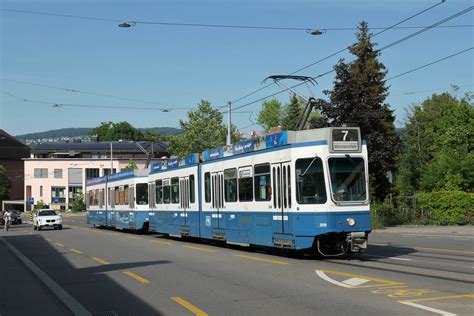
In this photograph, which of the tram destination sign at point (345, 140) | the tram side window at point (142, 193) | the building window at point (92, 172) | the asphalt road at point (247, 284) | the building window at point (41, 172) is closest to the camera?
the asphalt road at point (247, 284)

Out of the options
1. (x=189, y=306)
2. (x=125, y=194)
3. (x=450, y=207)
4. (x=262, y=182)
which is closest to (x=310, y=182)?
(x=262, y=182)

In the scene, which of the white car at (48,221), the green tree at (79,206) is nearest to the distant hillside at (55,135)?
the green tree at (79,206)

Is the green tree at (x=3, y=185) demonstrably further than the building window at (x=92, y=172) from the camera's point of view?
No

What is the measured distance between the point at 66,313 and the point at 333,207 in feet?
25.8

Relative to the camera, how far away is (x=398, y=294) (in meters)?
10.0

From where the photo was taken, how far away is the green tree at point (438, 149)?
39312 mm

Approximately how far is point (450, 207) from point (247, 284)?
25289mm

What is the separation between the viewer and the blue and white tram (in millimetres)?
32969

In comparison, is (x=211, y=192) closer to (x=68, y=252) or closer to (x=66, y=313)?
(x=68, y=252)

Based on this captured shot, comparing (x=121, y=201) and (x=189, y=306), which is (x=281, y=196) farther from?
(x=121, y=201)

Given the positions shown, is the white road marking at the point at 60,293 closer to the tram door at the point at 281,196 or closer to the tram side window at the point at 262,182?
the tram door at the point at 281,196

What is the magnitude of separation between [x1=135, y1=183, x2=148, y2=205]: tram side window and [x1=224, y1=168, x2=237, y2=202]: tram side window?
39.0 feet

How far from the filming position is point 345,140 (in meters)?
16.0

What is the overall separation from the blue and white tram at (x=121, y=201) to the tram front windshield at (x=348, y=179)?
17.3m
